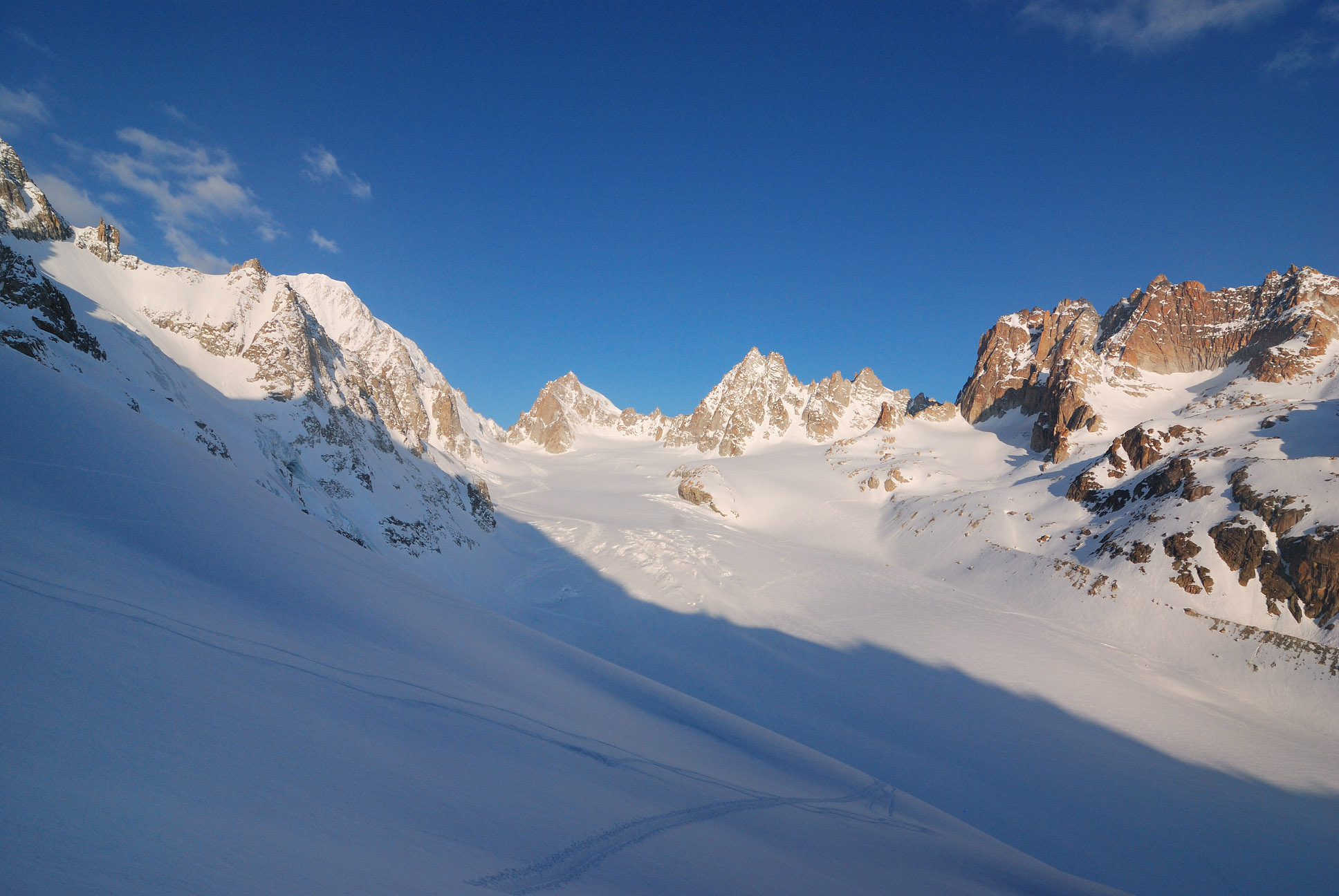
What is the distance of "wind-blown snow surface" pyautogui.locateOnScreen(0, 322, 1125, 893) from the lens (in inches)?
105

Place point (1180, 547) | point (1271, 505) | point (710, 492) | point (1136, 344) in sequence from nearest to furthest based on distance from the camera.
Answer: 1. point (1271, 505)
2. point (1180, 547)
3. point (710, 492)
4. point (1136, 344)

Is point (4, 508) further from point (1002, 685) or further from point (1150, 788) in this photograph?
point (1002, 685)

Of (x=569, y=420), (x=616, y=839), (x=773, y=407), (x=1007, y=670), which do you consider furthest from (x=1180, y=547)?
(x=569, y=420)

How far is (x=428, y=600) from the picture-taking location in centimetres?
943

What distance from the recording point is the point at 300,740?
3959 millimetres

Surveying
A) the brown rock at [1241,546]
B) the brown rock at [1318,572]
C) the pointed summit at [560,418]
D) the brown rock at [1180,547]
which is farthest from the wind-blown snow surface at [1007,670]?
the pointed summit at [560,418]

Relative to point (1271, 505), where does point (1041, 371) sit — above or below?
above

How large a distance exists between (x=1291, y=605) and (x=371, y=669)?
4354 centimetres

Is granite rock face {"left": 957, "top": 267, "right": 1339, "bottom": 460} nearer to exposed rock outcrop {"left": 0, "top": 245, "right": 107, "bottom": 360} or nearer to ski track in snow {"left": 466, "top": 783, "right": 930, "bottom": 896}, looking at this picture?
ski track in snow {"left": 466, "top": 783, "right": 930, "bottom": 896}

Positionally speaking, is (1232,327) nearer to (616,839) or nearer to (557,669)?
(557,669)

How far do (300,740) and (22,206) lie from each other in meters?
47.5

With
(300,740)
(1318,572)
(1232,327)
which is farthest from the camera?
(1232,327)

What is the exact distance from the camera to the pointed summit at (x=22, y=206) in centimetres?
2991

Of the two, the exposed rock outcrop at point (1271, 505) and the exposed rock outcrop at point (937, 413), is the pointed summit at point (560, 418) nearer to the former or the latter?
the exposed rock outcrop at point (937, 413)
